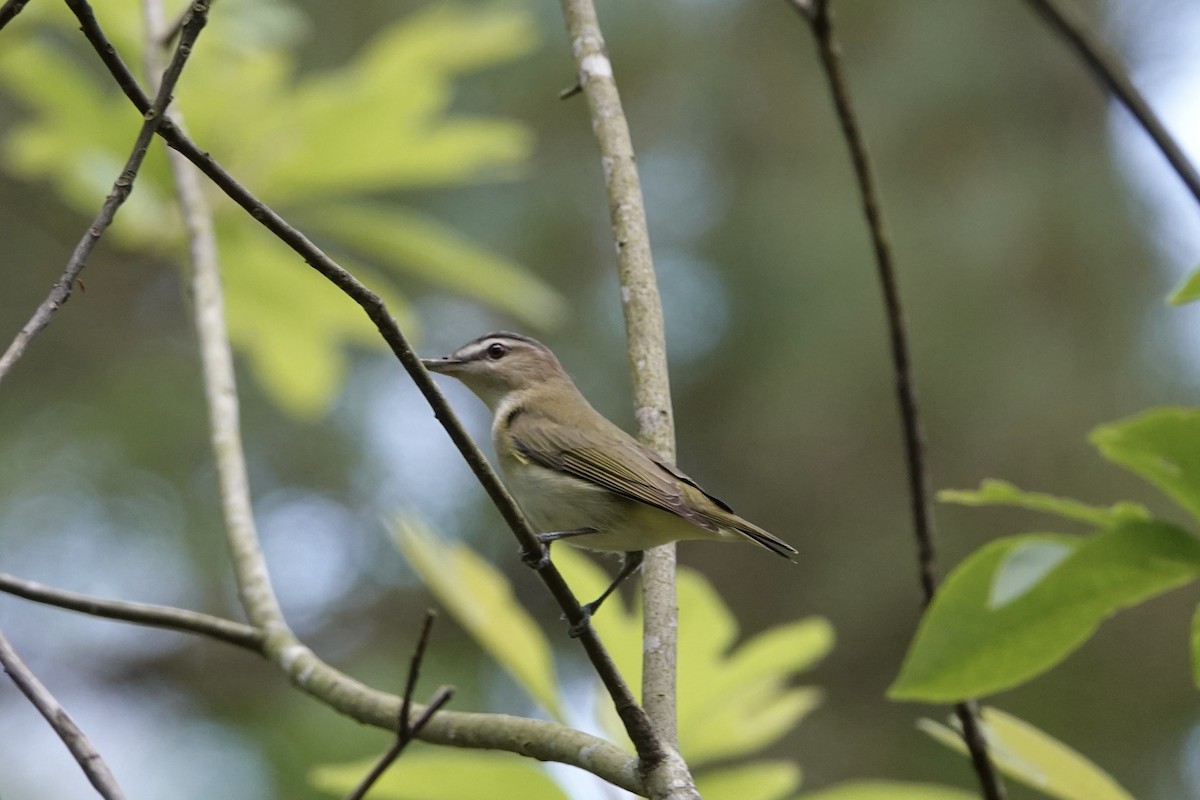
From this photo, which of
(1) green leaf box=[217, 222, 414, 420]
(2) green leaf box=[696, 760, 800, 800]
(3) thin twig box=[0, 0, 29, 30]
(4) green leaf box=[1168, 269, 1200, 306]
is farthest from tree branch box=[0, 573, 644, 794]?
(1) green leaf box=[217, 222, 414, 420]

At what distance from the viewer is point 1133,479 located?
4.42m

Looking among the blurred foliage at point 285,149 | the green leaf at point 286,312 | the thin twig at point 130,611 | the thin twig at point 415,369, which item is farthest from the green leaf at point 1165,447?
the green leaf at point 286,312

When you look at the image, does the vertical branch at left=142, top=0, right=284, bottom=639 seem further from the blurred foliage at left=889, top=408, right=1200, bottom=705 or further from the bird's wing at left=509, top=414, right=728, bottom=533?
the blurred foliage at left=889, top=408, right=1200, bottom=705

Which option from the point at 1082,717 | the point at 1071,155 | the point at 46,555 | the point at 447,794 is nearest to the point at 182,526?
the point at 46,555

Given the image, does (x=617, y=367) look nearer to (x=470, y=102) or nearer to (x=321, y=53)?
(x=470, y=102)

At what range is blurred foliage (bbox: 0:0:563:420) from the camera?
9.30 feet

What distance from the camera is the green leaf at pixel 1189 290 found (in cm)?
137

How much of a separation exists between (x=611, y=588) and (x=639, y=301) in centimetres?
47

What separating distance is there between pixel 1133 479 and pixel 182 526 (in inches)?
132

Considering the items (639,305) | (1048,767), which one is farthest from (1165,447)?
(639,305)

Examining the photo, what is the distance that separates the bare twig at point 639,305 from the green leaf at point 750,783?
0.37m

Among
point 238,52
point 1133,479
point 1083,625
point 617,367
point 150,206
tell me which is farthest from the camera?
point 617,367

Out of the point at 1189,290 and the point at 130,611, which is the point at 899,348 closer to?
the point at 1189,290

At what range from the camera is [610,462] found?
2428mm
